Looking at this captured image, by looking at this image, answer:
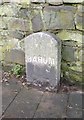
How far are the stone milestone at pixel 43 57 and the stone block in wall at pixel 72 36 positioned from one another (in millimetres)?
154

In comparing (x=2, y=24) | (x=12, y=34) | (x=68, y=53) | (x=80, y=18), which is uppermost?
(x=80, y=18)

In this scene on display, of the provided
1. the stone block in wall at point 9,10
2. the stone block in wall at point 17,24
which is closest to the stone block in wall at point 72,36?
the stone block in wall at point 17,24

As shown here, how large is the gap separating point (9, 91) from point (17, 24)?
3.46ft

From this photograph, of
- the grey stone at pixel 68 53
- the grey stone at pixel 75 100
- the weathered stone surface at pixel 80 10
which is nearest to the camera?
the grey stone at pixel 75 100

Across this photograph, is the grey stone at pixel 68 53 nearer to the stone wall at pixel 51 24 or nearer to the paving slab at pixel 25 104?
the stone wall at pixel 51 24

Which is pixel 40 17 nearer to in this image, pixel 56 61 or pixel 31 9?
pixel 31 9

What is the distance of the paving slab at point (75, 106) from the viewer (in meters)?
3.20

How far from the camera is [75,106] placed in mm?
3387

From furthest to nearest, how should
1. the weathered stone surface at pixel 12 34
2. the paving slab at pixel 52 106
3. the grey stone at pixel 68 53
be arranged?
the weathered stone surface at pixel 12 34
the grey stone at pixel 68 53
the paving slab at pixel 52 106

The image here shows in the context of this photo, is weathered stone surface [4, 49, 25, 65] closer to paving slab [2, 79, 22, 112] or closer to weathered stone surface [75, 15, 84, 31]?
paving slab [2, 79, 22, 112]

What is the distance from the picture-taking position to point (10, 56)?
4352 mm

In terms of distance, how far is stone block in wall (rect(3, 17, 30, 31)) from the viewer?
4074 mm

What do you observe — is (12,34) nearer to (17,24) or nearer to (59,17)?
(17,24)

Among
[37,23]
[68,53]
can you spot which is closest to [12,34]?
[37,23]
